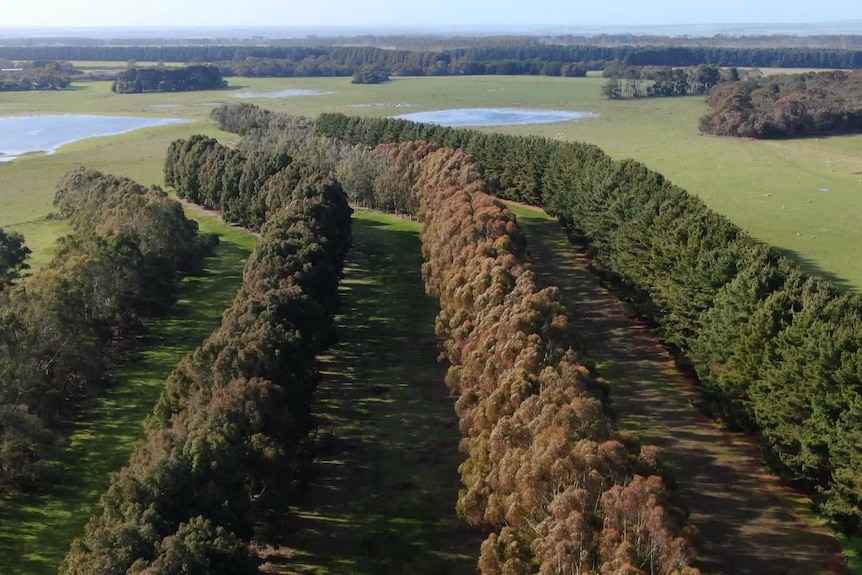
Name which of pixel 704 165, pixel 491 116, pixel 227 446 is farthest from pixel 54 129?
pixel 227 446

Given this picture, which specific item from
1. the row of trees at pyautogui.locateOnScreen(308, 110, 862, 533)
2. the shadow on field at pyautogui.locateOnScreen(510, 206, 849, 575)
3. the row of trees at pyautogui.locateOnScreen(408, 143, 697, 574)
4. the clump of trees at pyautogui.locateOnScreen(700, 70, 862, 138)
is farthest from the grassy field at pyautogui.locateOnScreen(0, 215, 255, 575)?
the clump of trees at pyautogui.locateOnScreen(700, 70, 862, 138)

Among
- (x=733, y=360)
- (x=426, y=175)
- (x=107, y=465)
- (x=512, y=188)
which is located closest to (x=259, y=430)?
(x=107, y=465)

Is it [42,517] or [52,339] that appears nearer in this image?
[42,517]

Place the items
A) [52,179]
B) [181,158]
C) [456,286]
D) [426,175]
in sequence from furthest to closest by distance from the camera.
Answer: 1. [52,179]
2. [181,158]
3. [426,175]
4. [456,286]

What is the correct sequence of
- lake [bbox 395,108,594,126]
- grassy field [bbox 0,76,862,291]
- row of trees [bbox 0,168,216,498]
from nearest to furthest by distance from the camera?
row of trees [bbox 0,168,216,498]
grassy field [bbox 0,76,862,291]
lake [bbox 395,108,594,126]

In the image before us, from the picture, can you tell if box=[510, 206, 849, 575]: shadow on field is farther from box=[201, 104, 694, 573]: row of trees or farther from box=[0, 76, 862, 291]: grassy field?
box=[0, 76, 862, 291]: grassy field

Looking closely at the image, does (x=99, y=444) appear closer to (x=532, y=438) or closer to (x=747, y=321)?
(x=532, y=438)

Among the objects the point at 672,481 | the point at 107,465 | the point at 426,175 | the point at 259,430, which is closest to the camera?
the point at 672,481

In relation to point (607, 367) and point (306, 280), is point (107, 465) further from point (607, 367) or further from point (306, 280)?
point (607, 367)
